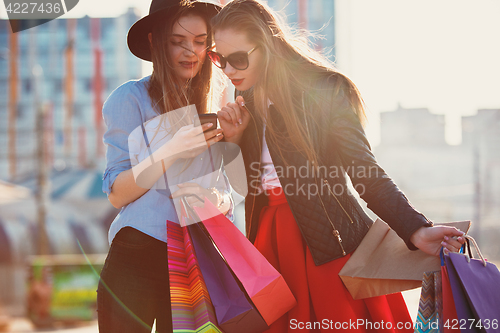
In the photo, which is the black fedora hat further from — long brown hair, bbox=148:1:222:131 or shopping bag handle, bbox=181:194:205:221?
shopping bag handle, bbox=181:194:205:221

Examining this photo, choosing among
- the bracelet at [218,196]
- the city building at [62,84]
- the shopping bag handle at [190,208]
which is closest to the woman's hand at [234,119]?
the bracelet at [218,196]

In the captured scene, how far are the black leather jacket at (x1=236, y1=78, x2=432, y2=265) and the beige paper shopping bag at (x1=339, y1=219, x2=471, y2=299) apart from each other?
0.19ft

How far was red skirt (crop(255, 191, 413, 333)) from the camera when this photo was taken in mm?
1633

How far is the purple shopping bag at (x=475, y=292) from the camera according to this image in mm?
1300

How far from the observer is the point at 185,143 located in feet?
5.57

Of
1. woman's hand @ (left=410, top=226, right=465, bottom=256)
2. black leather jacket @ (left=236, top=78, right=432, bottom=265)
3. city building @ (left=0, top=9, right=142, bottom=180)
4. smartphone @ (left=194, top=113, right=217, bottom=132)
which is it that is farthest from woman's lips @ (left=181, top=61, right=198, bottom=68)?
city building @ (left=0, top=9, right=142, bottom=180)

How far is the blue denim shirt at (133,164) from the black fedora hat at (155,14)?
31 cm

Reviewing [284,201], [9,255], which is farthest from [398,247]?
[9,255]

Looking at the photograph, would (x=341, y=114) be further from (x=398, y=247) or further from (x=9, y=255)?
(x=9, y=255)

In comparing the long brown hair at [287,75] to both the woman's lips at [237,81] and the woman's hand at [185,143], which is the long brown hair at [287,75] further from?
the woman's hand at [185,143]

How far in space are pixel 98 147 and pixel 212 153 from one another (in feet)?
114

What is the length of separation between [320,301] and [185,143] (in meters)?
0.84

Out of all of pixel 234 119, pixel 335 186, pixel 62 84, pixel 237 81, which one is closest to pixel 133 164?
pixel 234 119

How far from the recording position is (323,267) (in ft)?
5.54
